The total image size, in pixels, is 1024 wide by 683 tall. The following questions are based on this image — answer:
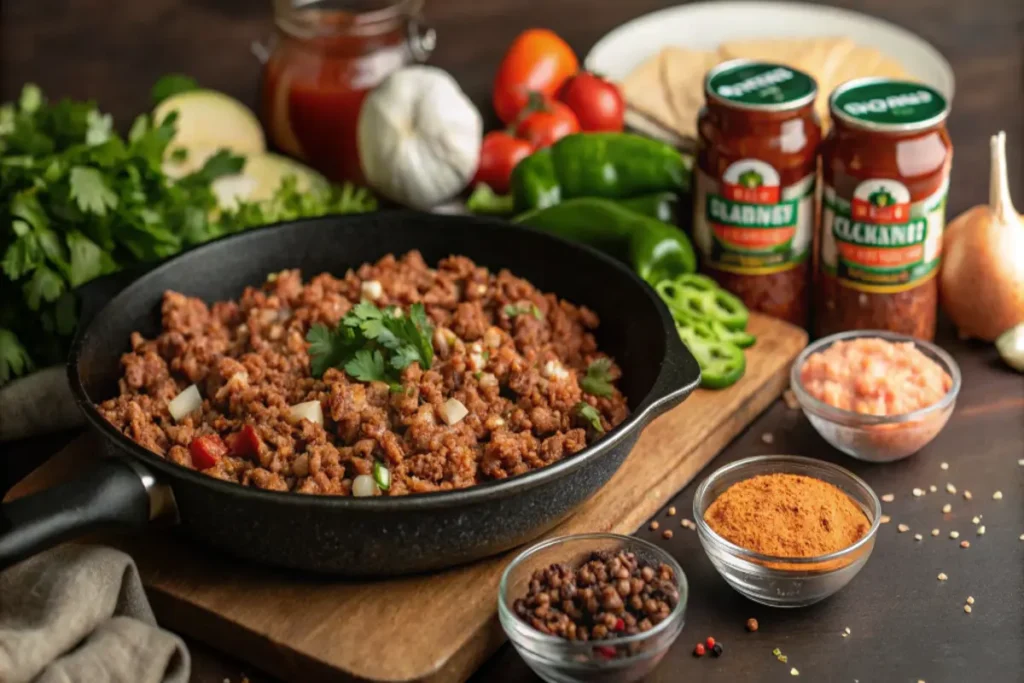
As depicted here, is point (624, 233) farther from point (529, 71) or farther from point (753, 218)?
point (529, 71)

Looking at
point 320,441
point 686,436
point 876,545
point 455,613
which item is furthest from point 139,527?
point 876,545

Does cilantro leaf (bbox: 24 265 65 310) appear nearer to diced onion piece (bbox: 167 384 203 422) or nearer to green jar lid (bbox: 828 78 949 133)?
diced onion piece (bbox: 167 384 203 422)

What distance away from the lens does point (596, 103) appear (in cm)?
515

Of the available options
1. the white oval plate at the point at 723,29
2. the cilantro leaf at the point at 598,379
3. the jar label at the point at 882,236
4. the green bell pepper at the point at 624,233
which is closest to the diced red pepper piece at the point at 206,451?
the cilantro leaf at the point at 598,379

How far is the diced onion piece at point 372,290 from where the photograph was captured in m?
3.77

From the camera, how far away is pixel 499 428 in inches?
128

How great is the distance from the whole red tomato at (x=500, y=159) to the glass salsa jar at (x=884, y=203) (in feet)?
4.66

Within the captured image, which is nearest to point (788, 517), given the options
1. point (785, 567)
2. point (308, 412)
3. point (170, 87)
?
point (785, 567)

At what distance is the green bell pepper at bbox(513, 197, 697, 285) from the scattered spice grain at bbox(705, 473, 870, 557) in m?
1.01

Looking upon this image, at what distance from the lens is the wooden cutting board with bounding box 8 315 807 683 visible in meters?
2.88

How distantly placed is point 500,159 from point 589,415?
1.93 meters

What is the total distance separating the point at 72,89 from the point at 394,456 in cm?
366

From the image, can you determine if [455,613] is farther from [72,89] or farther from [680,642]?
[72,89]

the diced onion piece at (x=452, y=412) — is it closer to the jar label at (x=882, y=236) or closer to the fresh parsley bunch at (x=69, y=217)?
the fresh parsley bunch at (x=69, y=217)
